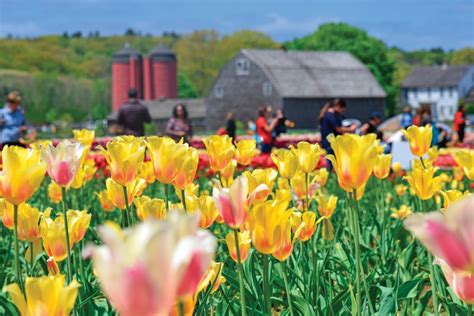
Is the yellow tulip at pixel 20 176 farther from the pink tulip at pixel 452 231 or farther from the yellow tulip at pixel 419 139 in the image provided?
the yellow tulip at pixel 419 139

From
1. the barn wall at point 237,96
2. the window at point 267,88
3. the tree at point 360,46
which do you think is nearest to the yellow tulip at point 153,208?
the window at point 267,88

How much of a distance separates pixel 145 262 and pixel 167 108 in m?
84.0

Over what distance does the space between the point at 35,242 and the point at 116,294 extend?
8.53 feet

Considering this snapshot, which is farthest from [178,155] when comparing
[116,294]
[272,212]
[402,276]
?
[402,276]

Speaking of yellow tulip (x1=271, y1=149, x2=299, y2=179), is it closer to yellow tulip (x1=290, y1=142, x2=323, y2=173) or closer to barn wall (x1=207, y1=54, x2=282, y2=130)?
yellow tulip (x1=290, y1=142, x2=323, y2=173)

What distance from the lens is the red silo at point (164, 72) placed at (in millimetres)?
90500

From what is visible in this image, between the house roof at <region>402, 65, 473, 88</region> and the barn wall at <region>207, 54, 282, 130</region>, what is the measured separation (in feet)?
170

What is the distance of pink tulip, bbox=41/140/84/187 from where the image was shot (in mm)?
2816

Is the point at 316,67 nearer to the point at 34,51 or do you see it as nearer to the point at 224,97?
the point at 224,97

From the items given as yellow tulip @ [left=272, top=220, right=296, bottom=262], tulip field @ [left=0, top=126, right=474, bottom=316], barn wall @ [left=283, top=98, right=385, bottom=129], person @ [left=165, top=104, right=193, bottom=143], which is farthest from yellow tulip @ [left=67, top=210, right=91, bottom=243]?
barn wall @ [left=283, top=98, right=385, bottom=129]

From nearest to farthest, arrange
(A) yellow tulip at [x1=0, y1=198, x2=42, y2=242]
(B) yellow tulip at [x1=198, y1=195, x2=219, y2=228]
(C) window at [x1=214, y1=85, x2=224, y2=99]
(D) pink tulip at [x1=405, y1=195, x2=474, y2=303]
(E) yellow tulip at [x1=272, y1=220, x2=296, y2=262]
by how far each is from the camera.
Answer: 1. (D) pink tulip at [x1=405, y1=195, x2=474, y2=303]
2. (E) yellow tulip at [x1=272, y1=220, x2=296, y2=262]
3. (B) yellow tulip at [x1=198, y1=195, x2=219, y2=228]
4. (A) yellow tulip at [x1=0, y1=198, x2=42, y2=242]
5. (C) window at [x1=214, y1=85, x2=224, y2=99]

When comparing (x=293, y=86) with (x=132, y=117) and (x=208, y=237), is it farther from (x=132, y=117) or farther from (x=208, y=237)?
(x=208, y=237)

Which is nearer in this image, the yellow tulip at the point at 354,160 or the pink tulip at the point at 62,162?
Result: the yellow tulip at the point at 354,160

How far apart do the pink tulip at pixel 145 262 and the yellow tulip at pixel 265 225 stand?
44.2 inches
